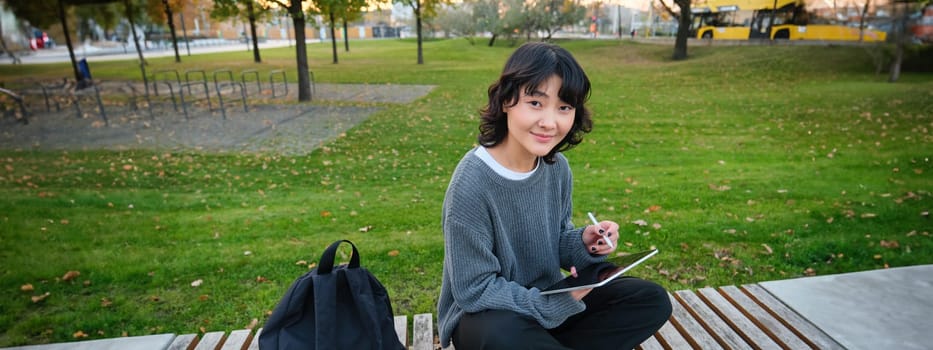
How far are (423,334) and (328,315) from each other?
94 centimetres

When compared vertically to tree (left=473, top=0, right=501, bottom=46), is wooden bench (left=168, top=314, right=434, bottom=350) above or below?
below

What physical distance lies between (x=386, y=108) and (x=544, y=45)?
12.3 meters

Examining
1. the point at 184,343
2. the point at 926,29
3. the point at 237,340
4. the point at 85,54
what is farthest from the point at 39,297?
the point at 85,54

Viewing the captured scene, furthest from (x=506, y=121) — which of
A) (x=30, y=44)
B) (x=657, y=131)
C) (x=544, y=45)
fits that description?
(x=30, y=44)

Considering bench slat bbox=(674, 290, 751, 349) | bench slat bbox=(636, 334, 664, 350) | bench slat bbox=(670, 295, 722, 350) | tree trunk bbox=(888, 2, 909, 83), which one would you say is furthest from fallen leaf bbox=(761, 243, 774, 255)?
tree trunk bbox=(888, 2, 909, 83)

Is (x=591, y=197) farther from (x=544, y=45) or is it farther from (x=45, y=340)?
(x=45, y=340)

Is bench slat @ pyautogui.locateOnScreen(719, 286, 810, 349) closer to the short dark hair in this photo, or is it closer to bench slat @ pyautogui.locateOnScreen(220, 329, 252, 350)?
the short dark hair

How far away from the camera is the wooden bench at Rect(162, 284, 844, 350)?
2529 millimetres

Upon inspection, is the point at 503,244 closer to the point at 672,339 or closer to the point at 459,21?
the point at 672,339

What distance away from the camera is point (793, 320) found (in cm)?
273

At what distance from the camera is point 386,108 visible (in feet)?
46.0

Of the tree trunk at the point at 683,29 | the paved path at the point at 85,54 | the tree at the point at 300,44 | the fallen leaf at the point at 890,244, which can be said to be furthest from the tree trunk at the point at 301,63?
the paved path at the point at 85,54

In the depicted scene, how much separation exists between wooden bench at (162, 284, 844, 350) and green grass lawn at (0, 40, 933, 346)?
2.99 ft

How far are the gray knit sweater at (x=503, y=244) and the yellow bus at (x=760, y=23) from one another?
2943 cm
